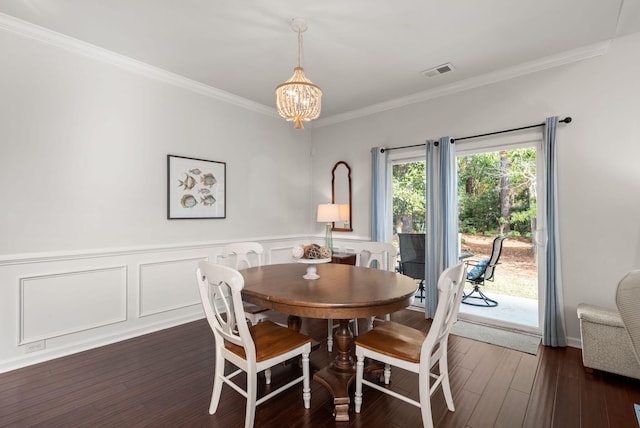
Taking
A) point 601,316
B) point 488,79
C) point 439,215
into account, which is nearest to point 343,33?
point 488,79

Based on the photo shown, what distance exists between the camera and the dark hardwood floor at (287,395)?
76.7 inches

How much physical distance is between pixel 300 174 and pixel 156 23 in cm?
292

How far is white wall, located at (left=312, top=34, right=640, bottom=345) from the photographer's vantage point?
9.21ft

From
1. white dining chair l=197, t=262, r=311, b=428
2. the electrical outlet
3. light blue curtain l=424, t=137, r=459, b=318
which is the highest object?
light blue curtain l=424, t=137, r=459, b=318

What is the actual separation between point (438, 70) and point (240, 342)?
332cm

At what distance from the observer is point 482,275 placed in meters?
3.75

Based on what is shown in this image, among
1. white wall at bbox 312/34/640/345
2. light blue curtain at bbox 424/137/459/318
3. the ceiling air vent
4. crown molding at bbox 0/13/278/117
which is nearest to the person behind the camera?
crown molding at bbox 0/13/278/117

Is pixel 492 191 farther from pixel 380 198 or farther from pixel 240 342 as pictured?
pixel 240 342

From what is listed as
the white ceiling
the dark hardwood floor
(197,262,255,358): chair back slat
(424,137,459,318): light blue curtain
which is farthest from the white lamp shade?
(197,262,255,358): chair back slat

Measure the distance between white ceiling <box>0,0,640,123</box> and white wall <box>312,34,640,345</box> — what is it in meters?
0.20

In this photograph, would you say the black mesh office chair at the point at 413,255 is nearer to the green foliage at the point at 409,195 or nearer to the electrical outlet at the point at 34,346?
the green foliage at the point at 409,195

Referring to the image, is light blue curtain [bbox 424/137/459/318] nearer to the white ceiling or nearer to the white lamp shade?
the white ceiling

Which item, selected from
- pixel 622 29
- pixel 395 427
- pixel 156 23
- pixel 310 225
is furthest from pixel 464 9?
pixel 310 225

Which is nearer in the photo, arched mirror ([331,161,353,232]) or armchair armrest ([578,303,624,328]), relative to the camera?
armchair armrest ([578,303,624,328])
